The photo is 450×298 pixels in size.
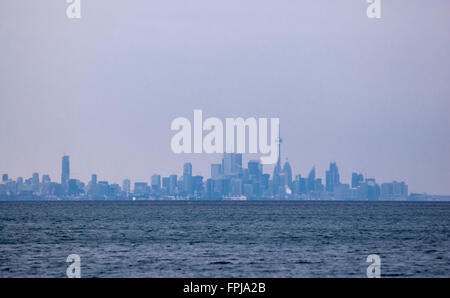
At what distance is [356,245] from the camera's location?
5912 centimetres

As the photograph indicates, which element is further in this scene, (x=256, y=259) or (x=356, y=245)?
(x=356, y=245)

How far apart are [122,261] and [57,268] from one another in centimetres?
492

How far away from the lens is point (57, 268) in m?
41.8

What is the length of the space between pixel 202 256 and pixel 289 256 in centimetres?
627
